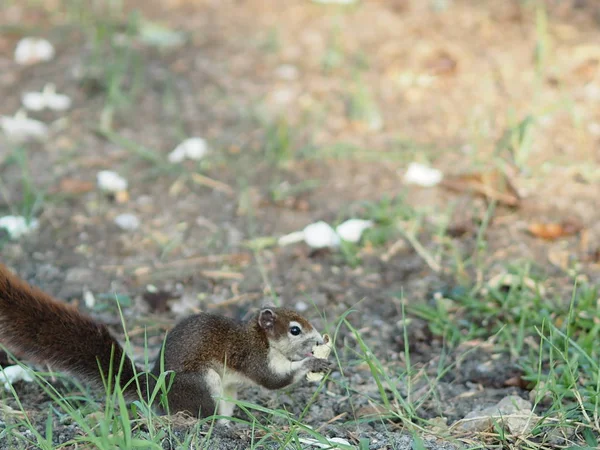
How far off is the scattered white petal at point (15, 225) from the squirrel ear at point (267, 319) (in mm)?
1522

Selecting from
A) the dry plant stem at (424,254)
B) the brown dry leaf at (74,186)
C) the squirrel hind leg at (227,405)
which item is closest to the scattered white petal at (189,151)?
the brown dry leaf at (74,186)

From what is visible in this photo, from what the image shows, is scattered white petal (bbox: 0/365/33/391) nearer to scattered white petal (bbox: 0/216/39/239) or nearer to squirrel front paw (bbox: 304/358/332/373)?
squirrel front paw (bbox: 304/358/332/373)

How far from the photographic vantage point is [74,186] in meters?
4.28

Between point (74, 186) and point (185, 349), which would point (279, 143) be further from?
point (185, 349)

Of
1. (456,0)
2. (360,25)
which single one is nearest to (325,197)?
(360,25)

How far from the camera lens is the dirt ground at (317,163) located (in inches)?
134

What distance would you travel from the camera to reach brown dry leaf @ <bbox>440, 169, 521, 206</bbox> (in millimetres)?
4016

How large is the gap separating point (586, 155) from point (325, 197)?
132cm

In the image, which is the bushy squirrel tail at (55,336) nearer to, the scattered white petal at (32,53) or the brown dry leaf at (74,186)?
the brown dry leaf at (74,186)

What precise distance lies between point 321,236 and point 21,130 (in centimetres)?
193

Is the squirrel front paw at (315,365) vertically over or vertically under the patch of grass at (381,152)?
over

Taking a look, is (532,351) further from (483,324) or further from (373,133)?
(373,133)

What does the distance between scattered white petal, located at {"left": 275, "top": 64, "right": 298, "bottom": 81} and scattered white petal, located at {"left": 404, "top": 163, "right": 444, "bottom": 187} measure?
1280mm

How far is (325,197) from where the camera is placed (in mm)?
4215
